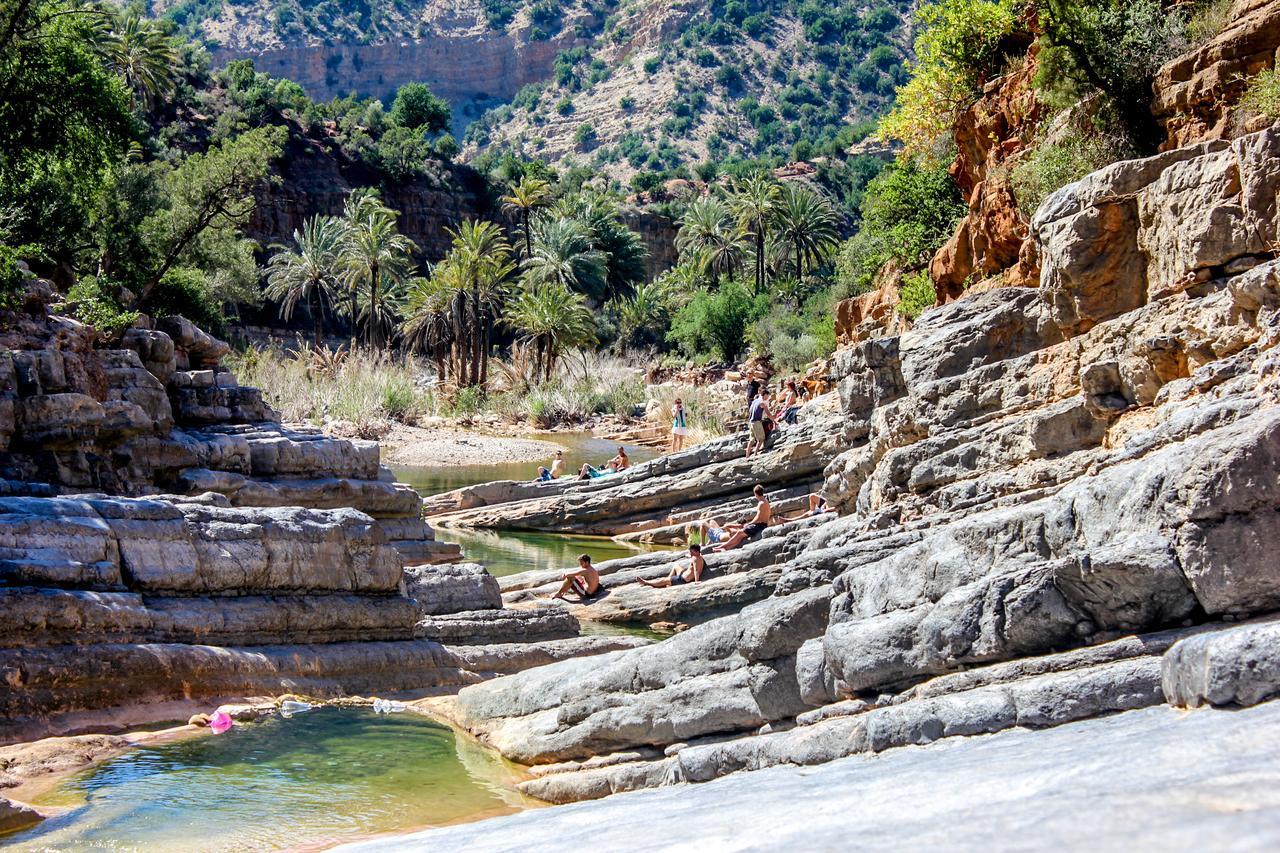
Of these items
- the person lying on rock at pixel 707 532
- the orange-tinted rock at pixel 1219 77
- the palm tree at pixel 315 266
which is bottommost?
the person lying on rock at pixel 707 532

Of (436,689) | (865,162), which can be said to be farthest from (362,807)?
(865,162)

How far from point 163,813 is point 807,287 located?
60.4 metres

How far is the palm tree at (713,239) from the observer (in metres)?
71.6

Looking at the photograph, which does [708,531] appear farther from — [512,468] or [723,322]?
[723,322]

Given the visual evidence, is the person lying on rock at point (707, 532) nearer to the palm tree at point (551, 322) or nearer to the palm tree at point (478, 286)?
the palm tree at point (551, 322)

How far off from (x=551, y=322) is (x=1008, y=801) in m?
49.0

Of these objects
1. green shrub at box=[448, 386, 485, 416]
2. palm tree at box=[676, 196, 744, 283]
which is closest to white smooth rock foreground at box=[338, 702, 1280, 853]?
green shrub at box=[448, 386, 485, 416]

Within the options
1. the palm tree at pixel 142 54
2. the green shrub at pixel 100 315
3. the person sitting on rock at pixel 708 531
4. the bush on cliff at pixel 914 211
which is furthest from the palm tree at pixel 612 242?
the green shrub at pixel 100 315

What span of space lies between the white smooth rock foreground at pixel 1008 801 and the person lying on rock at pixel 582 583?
35.2ft

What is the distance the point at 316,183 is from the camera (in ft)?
242

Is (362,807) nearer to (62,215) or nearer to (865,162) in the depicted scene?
(62,215)

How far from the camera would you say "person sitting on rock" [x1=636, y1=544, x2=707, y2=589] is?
59.9 feet

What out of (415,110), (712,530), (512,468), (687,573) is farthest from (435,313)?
(415,110)

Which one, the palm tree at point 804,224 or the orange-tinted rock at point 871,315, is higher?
the palm tree at point 804,224
